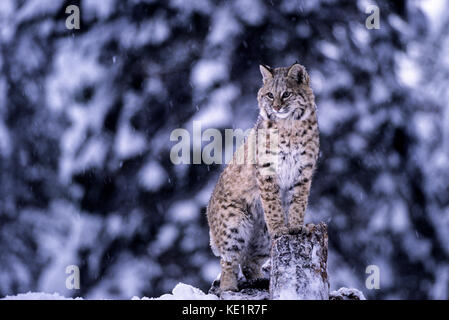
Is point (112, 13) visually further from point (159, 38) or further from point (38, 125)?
point (38, 125)

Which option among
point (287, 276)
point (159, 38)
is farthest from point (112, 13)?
point (287, 276)

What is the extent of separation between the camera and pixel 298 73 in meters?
5.78

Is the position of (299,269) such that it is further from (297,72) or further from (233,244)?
(297,72)

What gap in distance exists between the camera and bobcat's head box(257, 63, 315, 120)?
5.66 m

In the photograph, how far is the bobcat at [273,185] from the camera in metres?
5.64

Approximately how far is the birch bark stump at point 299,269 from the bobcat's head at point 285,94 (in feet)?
5.35

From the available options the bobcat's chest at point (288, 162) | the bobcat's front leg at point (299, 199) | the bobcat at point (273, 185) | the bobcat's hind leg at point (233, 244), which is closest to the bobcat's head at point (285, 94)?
the bobcat at point (273, 185)

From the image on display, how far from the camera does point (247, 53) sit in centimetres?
883

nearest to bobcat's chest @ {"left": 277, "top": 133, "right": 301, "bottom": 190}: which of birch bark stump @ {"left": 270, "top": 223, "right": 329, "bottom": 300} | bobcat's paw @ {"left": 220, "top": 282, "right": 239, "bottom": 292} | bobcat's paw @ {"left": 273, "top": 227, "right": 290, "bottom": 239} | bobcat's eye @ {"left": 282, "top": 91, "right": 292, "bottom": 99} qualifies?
bobcat's eye @ {"left": 282, "top": 91, "right": 292, "bottom": 99}

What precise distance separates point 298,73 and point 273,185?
46.4 inches

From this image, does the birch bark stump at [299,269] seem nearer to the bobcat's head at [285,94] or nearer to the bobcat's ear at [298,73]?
the bobcat's head at [285,94]

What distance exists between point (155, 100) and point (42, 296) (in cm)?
467

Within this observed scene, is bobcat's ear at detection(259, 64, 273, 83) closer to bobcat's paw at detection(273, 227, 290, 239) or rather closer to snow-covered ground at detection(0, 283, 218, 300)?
bobcat's paw at detection(273, 227, 290, 239)

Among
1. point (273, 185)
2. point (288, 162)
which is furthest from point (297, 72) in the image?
point (273, 185)
